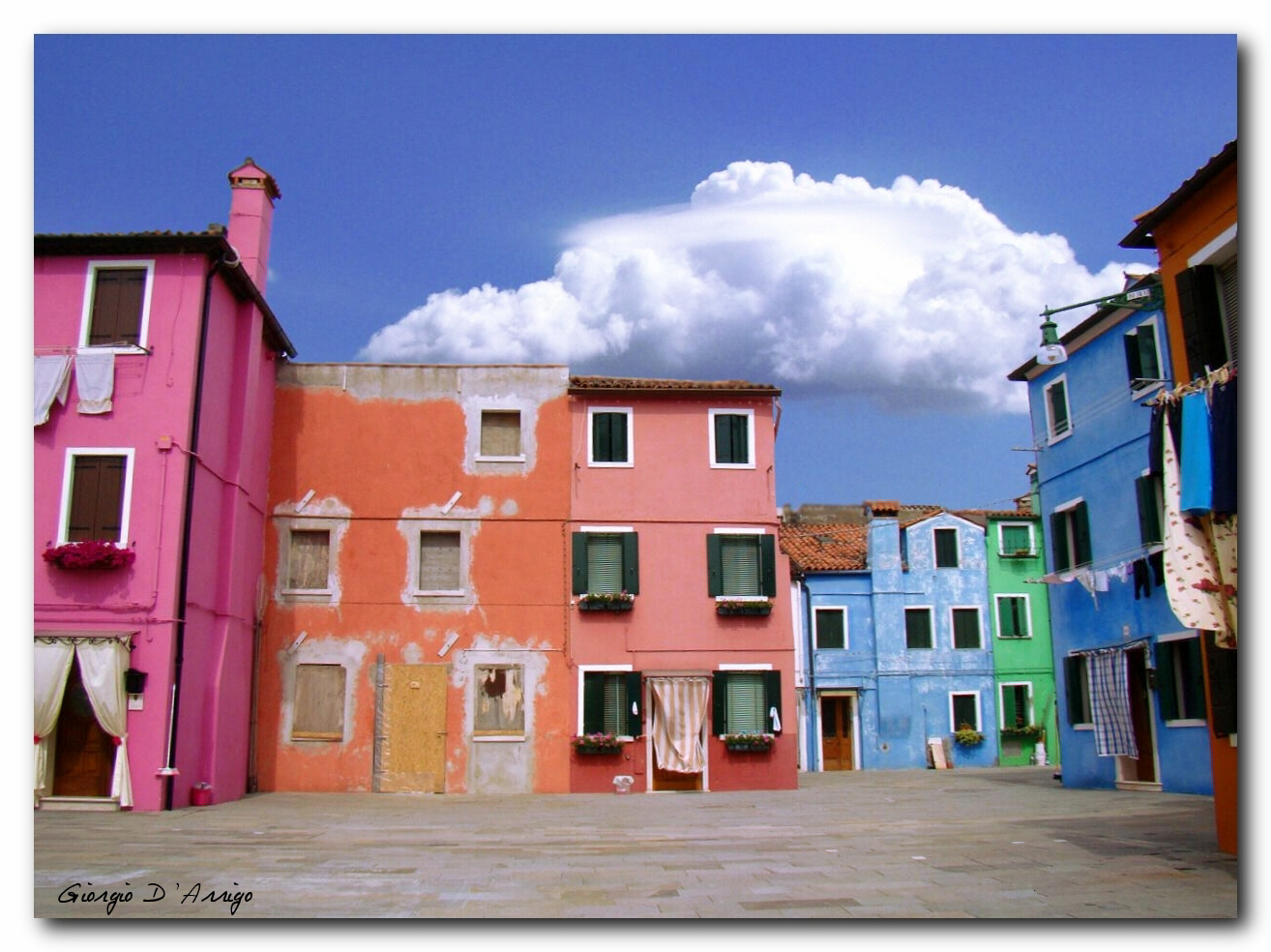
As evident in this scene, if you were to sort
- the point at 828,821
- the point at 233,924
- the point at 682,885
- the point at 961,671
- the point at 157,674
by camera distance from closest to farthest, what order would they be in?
the point at 233,924, the point at 682,885, the point at 828,821, the point at 157,674, the point at 961,671

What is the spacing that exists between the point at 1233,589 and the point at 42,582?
9270 millimetres

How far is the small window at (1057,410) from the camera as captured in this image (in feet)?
50.2

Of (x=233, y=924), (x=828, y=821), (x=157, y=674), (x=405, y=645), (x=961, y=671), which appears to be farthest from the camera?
(x=961, y=671)

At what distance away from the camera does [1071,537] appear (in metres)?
15.1

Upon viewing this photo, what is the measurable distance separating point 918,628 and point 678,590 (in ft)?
35.0

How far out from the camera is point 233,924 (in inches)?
209

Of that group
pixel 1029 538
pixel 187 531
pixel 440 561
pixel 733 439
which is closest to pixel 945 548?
pixel 1029 538

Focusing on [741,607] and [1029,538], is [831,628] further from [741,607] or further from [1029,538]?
[741,607]

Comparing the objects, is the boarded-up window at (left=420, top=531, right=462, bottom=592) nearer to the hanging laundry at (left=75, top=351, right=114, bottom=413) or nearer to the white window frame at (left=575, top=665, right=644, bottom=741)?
the white window frame at (left=575, top=665, right=644, bottom=741)

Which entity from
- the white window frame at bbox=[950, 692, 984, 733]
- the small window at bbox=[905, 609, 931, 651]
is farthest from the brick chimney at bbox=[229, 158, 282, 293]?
the white window frame at bbox=[950, 692, 984, 733]

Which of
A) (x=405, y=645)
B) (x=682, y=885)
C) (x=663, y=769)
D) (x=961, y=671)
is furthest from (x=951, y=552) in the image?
(x=682, y=885)

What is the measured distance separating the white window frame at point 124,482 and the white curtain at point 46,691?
3.18 feet

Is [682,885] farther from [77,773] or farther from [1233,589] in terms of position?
[77,773]

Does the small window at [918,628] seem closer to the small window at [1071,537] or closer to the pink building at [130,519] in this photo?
the small window at [1071,537]
